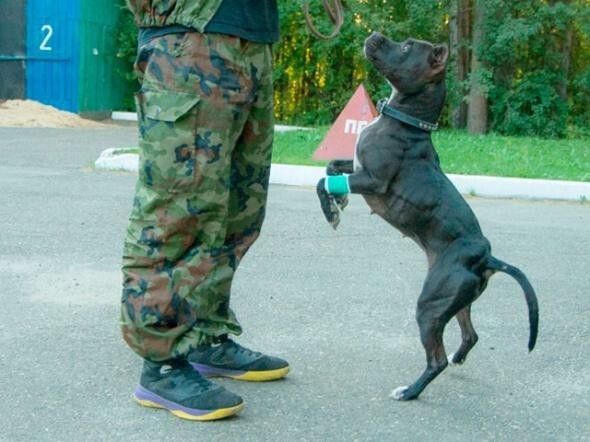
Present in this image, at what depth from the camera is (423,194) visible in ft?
10.9

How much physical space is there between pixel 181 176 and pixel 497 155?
9.25 metres

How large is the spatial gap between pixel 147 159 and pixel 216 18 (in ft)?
1.66

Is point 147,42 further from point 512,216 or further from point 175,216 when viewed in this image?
point 512,216

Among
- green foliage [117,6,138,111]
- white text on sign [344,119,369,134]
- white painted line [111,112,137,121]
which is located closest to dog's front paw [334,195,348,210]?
white text on sign [344,119,369,134]

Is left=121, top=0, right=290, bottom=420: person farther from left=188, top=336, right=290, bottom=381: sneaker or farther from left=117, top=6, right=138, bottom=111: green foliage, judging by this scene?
left=117, top=6, right=138, bottom=111: green foliage

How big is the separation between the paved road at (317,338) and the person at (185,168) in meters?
0.23

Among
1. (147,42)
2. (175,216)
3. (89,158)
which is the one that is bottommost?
(89,158)

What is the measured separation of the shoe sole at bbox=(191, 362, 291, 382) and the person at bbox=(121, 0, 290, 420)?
309 millimetres

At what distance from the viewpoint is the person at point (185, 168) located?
2947 mm

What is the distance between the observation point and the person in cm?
295

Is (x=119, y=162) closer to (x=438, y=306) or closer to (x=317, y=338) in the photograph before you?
(x=317, y=338)

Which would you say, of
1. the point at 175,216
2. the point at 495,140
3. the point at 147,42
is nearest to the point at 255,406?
the point at 175,216

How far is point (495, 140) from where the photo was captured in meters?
14.7

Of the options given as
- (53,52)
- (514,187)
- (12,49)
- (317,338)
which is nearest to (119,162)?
(514,187)
